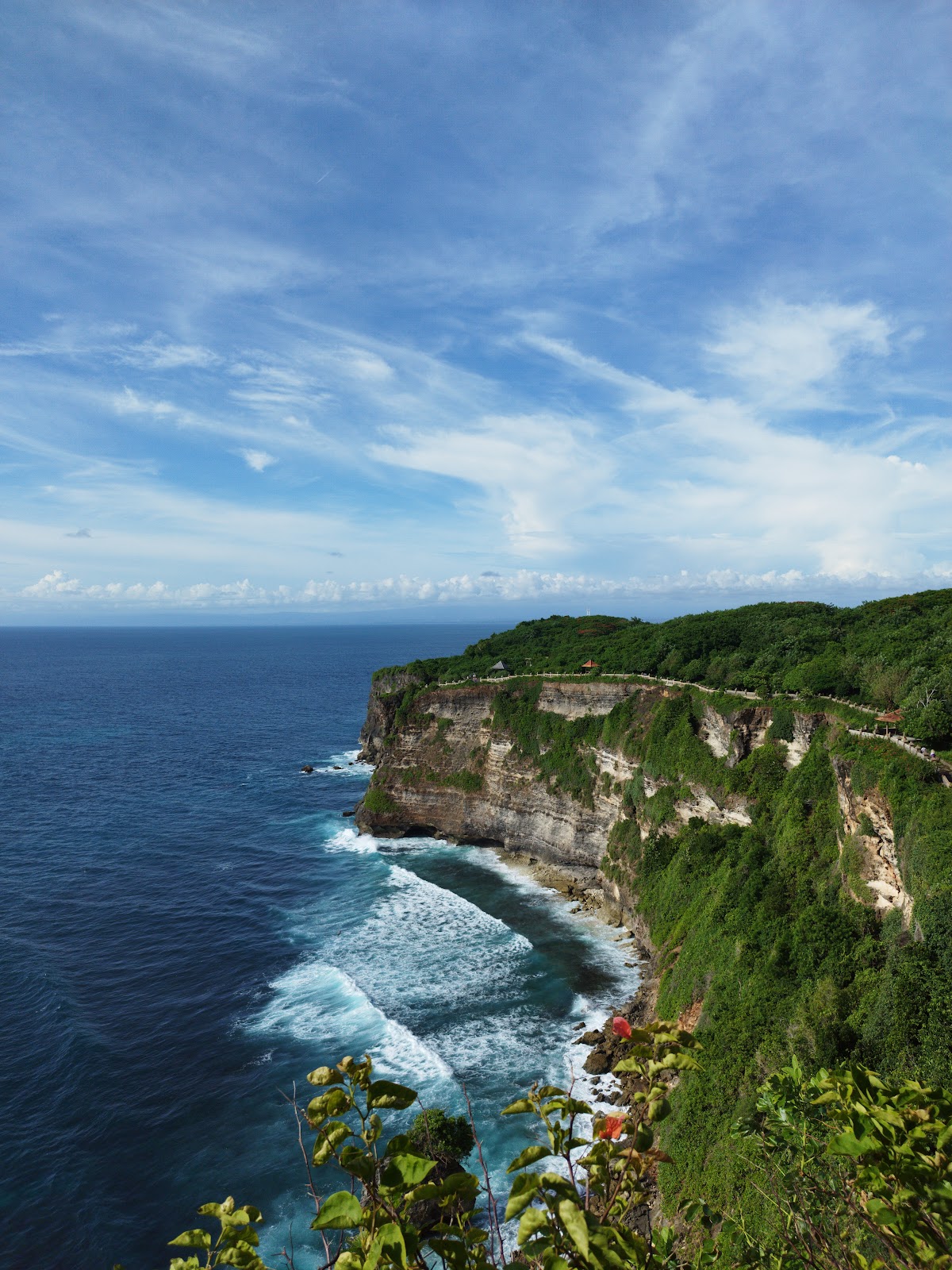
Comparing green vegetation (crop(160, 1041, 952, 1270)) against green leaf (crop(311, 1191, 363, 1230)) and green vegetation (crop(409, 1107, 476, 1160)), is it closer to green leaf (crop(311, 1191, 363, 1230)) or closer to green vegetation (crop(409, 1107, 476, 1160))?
green leaf (crop(311, 1191, 363, 1230))

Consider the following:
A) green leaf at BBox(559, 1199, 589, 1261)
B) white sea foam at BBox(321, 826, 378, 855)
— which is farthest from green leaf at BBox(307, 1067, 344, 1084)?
white sea foam at BBox(321, 826, 378, 855)

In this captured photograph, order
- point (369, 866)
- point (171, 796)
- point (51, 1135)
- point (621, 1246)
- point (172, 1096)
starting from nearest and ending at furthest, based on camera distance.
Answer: point (621, 1246) < point (51, 1135) < point (172, 1096) < point (369, 866) < point (171, 796)

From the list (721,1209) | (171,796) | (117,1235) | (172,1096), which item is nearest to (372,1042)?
(172,1096)

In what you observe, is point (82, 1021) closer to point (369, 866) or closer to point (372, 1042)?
point (372, 1042)

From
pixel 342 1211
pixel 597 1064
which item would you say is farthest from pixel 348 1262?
pixel 597 1064

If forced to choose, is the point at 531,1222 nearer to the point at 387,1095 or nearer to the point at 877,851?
the point at 387,1095
